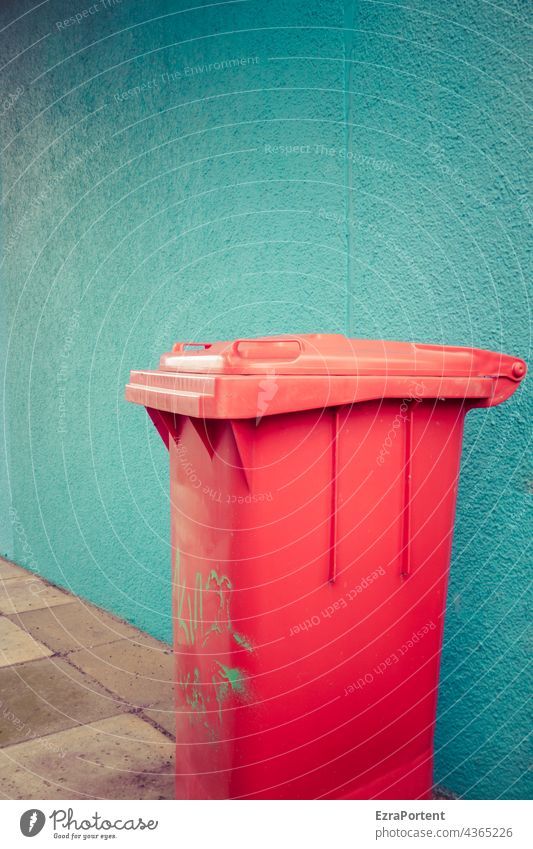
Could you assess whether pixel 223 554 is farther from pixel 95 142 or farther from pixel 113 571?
pixel 95 142

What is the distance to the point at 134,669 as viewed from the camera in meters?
3.44

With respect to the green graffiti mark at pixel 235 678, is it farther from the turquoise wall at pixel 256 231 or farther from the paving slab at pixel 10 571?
the paving slab at pixel 10 571

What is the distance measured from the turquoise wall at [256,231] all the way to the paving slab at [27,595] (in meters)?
0.14

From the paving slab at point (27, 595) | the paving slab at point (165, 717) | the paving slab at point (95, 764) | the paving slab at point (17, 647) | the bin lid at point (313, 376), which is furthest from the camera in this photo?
the paving slab at point (27, 595)

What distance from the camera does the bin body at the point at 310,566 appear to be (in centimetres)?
172

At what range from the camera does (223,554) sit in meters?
1.80

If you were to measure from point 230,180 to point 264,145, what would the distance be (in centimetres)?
25

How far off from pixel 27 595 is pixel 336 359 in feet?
11.7

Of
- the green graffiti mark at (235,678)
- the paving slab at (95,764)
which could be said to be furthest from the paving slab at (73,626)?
the green graffiti mark at (235,678)

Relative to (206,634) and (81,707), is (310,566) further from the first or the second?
(81,707)

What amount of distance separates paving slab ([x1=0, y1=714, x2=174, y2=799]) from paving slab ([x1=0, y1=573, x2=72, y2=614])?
5.44 feet

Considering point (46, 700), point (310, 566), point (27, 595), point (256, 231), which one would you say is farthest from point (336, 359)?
point (27, 595)

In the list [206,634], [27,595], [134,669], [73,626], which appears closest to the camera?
[206,634]
